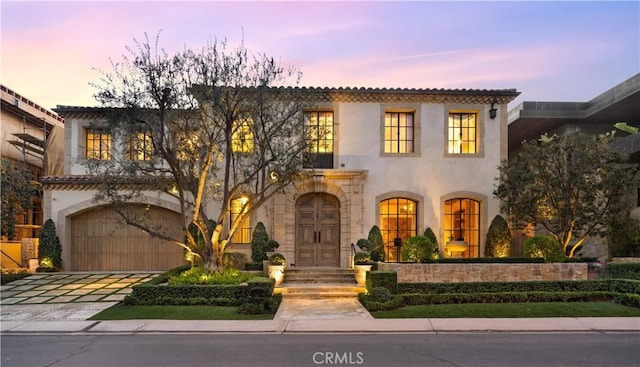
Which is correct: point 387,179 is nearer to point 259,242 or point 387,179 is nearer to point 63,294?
point 259,242

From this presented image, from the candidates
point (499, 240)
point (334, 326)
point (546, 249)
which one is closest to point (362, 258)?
point (334, 326)

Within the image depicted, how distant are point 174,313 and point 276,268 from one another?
419 centimetres

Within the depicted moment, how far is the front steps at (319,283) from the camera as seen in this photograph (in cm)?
1400

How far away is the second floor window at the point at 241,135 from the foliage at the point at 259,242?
10.0 ft

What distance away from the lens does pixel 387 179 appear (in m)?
17.8

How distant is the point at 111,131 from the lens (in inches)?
565

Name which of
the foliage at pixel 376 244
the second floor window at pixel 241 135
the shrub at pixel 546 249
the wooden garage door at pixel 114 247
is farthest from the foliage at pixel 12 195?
the shrub at pixel 546 249

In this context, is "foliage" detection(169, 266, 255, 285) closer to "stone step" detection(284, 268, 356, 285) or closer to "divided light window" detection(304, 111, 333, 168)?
"stone step" detection(284, 268, 356, 285)

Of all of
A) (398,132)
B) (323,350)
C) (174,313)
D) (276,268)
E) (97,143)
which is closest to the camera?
(323,350)

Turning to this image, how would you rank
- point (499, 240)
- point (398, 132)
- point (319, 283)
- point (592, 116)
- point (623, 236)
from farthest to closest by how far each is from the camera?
point (592, 116) → point (398, 132) → point (623, 236) → point (499, 240) → point (319, 283)

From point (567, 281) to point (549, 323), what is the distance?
3488mm

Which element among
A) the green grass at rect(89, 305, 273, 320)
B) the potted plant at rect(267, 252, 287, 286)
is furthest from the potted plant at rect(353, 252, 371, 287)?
the green grass at rect(89, 305, 273, 320)

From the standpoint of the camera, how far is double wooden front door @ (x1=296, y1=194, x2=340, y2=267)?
683 inches

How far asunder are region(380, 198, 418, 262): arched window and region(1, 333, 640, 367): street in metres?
8.23
